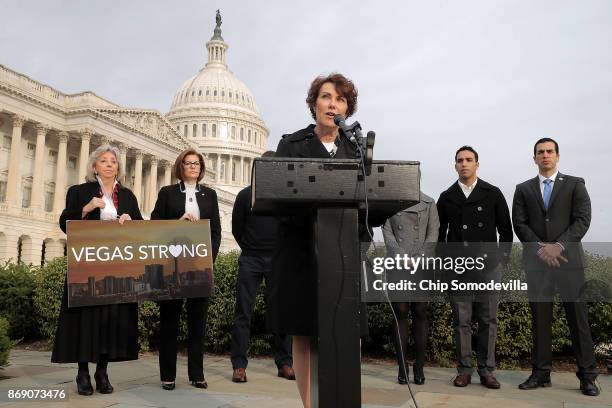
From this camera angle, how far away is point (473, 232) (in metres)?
6.24

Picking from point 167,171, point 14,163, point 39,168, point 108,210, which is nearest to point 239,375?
point 108,210

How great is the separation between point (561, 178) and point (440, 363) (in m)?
2.85

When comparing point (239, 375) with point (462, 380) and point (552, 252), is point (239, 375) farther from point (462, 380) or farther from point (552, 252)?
point (552, 252)

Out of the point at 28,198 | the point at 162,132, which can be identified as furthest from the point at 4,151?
the point at 162,132

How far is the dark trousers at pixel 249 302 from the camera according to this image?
640cm

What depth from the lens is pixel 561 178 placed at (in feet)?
19.7

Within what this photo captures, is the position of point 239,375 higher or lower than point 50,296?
lower

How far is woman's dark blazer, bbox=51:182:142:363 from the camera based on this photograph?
5234 millimetres

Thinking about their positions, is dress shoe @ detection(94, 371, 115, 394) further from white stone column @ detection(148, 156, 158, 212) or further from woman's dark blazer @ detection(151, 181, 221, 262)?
white stone column @ detection(148, 156, 158, 212)

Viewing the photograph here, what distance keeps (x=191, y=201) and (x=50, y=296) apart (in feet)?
13.4

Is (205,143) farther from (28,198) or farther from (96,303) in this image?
(96,303)

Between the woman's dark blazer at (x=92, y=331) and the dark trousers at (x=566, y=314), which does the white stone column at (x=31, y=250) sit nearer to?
the woman's dark blazer at (x=92, y=331)

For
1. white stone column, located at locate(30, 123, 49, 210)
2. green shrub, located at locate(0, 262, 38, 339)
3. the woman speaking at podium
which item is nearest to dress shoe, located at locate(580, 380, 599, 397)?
the woman speaking at podium

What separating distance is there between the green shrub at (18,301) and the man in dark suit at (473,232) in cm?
672
